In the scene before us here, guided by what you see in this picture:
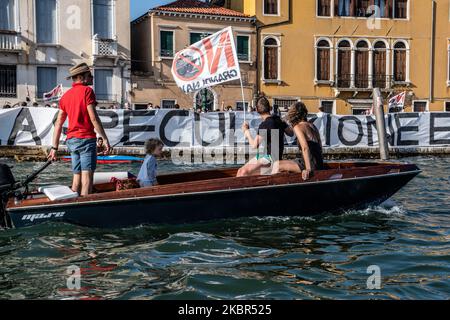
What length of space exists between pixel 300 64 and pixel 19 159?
1906 cm

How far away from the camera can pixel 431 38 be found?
34.8 m

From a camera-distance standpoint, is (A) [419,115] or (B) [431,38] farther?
(B) [431,38]

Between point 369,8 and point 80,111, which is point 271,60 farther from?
point 80,111

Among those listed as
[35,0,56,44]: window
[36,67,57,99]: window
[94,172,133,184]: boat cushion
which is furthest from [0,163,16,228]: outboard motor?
[35,0,56,44]: window

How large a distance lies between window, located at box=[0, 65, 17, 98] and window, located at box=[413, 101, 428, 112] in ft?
70.0

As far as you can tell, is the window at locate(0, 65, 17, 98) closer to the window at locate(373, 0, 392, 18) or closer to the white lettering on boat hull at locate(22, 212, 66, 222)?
the window at locate(373, 0, 392, 18)

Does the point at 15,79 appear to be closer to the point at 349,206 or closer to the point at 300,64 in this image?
the point at 300,64

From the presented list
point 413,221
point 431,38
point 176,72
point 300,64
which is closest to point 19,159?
point 176,72

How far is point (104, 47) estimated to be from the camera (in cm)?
2892

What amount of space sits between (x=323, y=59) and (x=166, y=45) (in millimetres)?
8798

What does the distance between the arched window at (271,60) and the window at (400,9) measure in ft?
24.1

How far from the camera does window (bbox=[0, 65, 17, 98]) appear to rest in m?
27.6

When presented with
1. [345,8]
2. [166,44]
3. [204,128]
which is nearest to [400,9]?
[345,8]
